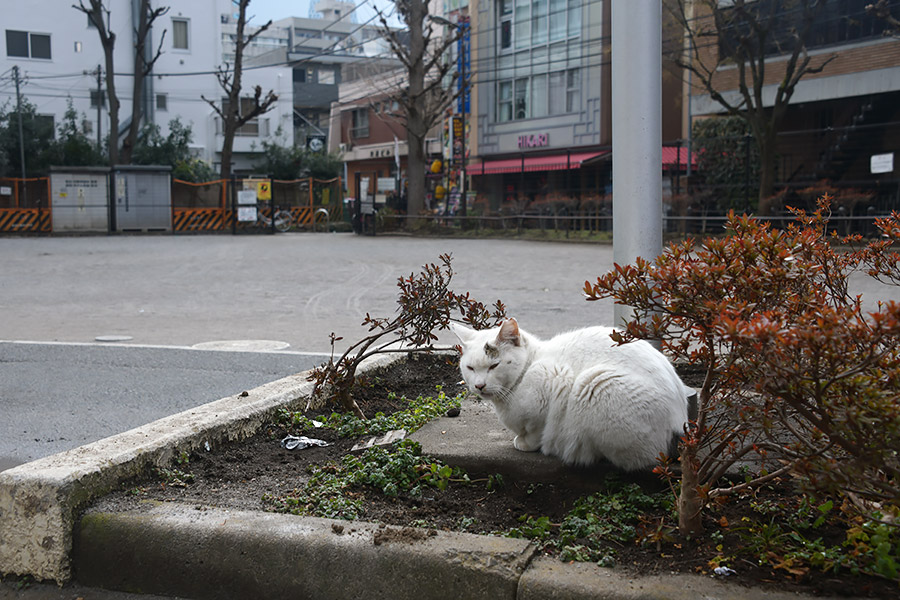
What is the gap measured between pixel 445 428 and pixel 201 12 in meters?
51.4

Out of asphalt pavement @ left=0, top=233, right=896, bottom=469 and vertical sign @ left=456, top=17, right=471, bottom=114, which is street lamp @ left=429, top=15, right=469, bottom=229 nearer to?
vertical sign @ left=456, top=17, right=471, bottom=114

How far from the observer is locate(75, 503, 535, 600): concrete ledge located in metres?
2.48

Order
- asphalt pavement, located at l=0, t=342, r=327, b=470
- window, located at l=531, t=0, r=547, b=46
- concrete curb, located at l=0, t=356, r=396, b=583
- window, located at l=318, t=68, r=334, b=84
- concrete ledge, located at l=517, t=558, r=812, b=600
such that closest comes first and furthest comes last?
1. concrete ledge, located at l=517, t=558, r=812, b=600
2. concrete curb, located at l=0, t=356, r=396, b=583
3. asphalt pavement, located at l=0, t=342, r=327, b=470
4. window, located at l=531, t=0, r=547, b=46
5. window, located at l=318, t=68, r=334, b=84

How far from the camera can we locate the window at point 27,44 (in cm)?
4412

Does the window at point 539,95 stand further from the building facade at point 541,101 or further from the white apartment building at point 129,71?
the white apartment building at point 129,71

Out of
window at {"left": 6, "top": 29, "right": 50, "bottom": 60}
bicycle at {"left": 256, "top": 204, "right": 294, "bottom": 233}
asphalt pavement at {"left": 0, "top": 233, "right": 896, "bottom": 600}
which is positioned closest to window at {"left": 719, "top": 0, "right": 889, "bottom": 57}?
asphalt pavement at {"left": 0, "top": 233, "right": 896, "bottom": 600}

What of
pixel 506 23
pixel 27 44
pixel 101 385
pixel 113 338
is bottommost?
pixel 101 385

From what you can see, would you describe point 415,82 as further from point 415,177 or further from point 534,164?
point 534,164

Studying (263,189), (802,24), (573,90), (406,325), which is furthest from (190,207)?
(406,325)

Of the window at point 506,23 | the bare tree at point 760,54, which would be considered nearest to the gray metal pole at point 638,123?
the bare tree at point 760,54

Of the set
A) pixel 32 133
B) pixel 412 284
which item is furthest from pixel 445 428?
pixel 32 133

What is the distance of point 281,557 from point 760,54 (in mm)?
22660

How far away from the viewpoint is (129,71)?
155ft

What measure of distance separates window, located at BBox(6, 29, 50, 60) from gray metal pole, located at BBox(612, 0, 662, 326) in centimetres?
4884
